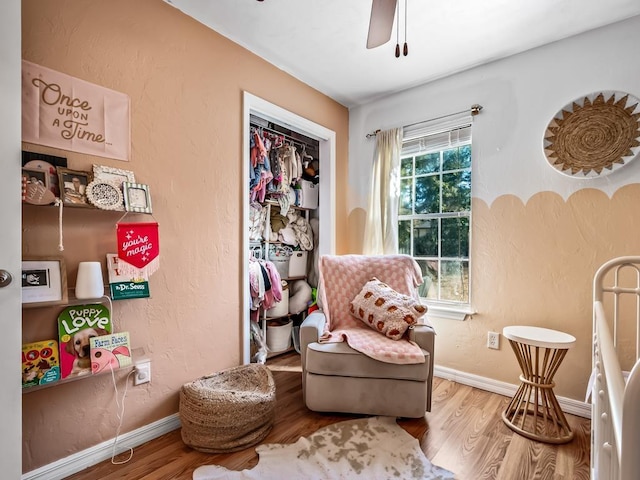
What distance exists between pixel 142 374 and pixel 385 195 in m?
2.27

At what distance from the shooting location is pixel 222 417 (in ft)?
5.26

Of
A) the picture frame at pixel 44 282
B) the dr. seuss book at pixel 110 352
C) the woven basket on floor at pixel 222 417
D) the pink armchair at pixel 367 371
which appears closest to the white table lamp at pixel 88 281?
the picture frame at pixel 44 282

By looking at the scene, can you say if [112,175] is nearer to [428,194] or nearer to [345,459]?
[345,459]

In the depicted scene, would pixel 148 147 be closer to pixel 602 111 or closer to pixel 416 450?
pixel 416 450

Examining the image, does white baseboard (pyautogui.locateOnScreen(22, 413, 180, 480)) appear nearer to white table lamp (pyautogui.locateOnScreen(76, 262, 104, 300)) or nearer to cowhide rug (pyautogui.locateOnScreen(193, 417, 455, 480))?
cowhide rug (pyautogui.locateOnScreen(193, 417, 455, 480))

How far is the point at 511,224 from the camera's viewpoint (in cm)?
228

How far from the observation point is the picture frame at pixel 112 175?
150 centimetres

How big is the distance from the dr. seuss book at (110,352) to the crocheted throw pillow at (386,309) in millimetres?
1440

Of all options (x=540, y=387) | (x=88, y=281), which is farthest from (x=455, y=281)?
(x=88, y=281)

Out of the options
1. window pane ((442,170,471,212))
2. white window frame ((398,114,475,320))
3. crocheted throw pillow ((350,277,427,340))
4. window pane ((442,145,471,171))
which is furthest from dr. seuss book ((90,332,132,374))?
window pane ((442,145,471,171))

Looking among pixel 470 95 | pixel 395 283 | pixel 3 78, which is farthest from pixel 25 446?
pixel 470 95

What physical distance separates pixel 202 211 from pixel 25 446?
133 cm

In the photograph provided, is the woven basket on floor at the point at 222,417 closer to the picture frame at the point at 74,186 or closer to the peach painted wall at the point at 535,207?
the picture frame at the point at 74,186

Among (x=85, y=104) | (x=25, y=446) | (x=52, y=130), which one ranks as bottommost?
(x=25, y=446)
